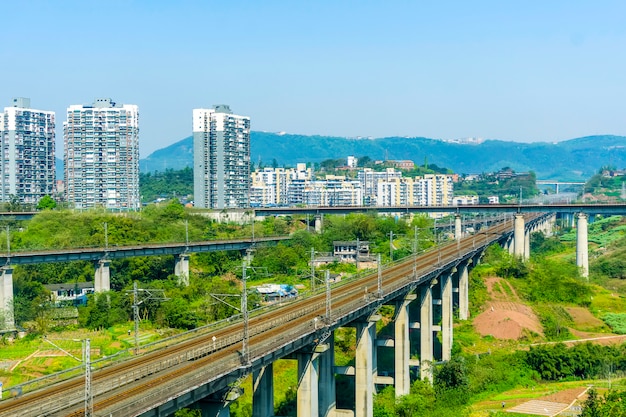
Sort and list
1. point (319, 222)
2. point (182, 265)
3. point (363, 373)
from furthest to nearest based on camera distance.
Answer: point (319, 222)
point (182, 265)
point (363, 373)

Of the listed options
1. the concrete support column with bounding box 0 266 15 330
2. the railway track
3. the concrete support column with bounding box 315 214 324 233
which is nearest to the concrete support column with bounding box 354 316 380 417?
the railway track

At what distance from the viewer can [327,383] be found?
40.0 m

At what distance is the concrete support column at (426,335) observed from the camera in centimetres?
5275

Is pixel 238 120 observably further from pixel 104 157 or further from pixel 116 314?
pixel 116 314

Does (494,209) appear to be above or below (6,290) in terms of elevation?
above

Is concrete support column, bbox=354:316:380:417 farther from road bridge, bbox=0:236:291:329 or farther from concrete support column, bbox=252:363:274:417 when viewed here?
road bridge, bbox=0:236:291:329

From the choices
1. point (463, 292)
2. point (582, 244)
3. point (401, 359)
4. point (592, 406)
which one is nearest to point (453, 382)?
point (401, 359)

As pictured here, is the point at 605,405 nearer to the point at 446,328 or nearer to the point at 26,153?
the point at 446,328

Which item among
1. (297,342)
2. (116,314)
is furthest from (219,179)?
(297,342)

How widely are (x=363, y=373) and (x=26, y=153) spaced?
112872 mm

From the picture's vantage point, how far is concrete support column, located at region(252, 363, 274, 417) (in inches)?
1298

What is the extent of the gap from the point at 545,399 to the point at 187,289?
3098 centimetres

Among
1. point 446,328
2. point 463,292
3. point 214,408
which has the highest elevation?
point 214,408

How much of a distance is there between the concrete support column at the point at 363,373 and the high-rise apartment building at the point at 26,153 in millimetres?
102887
